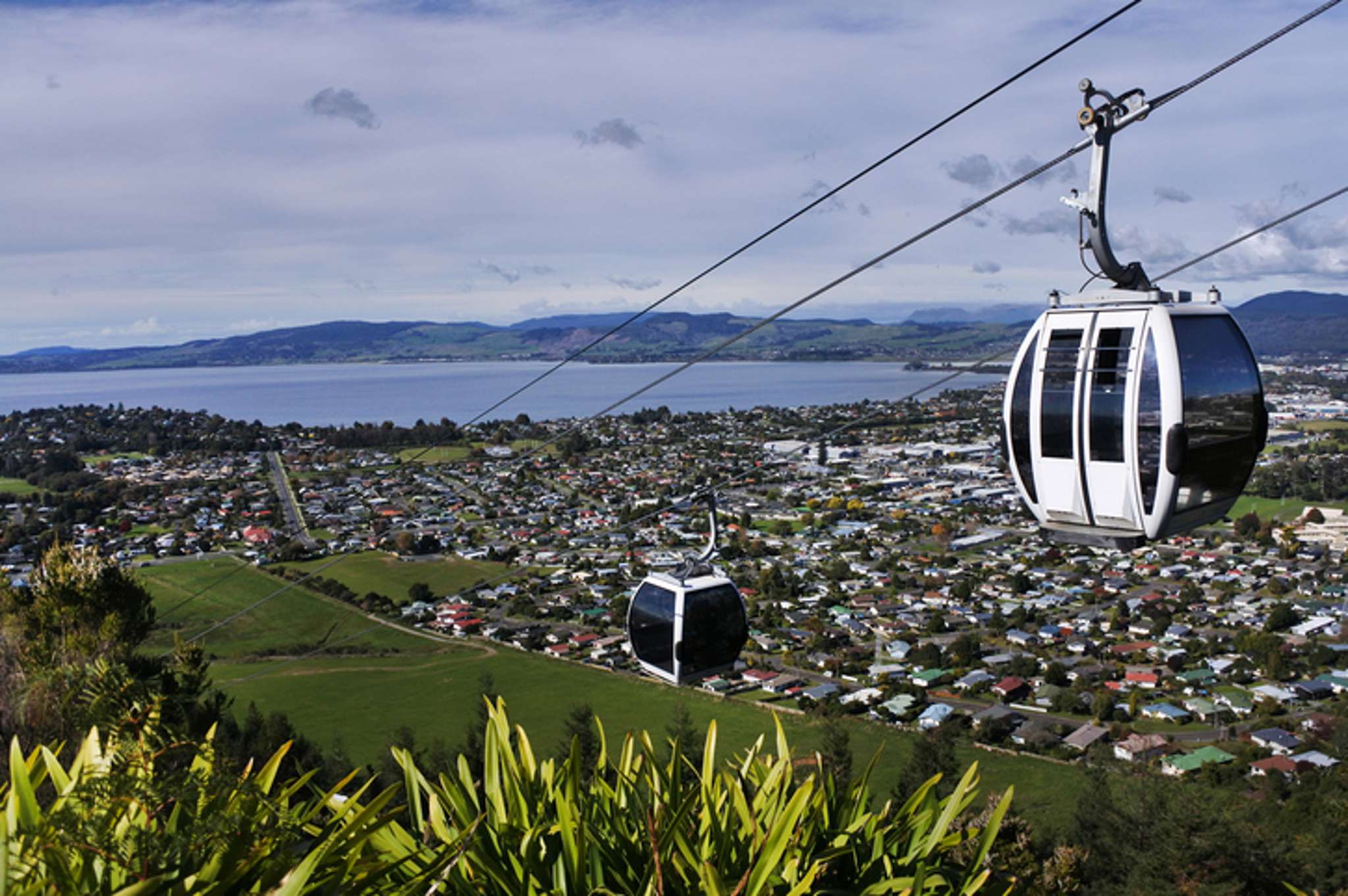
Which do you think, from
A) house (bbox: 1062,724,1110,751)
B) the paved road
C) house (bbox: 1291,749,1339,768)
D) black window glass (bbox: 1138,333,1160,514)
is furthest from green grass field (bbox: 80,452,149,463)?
black window glass (bbox: 1138,333,1160,514)

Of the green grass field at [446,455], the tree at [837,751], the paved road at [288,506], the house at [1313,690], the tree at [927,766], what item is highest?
the green grass field at [446,455]

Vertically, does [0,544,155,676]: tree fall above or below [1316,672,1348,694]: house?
above

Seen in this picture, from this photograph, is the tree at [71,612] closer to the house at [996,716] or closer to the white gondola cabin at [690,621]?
the white gondola cabin at [690,621]

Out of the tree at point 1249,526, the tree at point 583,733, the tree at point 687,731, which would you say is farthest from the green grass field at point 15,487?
the tree at point 1249,526

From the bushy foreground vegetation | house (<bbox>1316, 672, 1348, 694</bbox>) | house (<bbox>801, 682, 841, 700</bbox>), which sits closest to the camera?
the bushy foreground vegetation

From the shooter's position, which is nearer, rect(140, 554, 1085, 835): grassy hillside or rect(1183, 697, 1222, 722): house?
rect(140, 554, 1085, 835): grassy hillside

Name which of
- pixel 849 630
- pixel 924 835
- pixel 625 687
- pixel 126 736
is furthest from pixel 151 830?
pixel 849 630

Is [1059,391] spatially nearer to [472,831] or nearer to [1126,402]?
[1126,402]

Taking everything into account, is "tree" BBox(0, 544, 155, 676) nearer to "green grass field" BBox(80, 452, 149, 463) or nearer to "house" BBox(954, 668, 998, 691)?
"house" BBox(954, 668, 998, 691)
